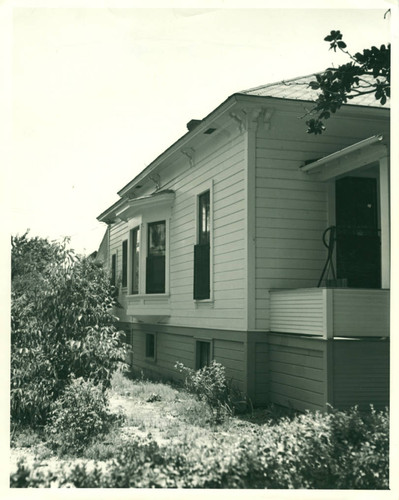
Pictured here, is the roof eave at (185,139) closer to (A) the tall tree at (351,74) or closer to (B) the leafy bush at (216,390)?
(A) the tall tree at (351,74)

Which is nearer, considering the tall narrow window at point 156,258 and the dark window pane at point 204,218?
the dark window pane at point 204,218

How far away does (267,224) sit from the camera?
1091 cm

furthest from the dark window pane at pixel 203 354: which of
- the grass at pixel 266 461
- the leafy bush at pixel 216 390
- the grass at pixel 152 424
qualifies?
the grass at pixel 266 461

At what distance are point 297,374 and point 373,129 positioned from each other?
184 inches

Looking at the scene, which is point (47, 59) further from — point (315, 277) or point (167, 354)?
point (167, 354)

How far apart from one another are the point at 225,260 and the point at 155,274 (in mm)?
4309

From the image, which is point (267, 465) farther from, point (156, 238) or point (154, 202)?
point (156, 238)

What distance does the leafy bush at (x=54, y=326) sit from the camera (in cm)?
961

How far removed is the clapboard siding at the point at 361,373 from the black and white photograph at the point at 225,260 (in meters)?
0.02

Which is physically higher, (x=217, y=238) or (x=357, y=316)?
(x=217, y=238)

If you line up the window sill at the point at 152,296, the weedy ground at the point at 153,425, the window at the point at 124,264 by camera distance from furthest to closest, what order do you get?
the window at the point at 124,264
the window sill at the point at 152,296
the weedy ground at the point at 153,425

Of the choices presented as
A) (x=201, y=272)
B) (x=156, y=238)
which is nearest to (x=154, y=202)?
(x=156, y=238)

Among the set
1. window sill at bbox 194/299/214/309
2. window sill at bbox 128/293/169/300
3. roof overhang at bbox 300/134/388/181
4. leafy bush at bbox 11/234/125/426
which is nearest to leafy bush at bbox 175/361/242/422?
leafy bush at bbox 11/234/125/426

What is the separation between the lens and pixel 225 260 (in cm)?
1184
